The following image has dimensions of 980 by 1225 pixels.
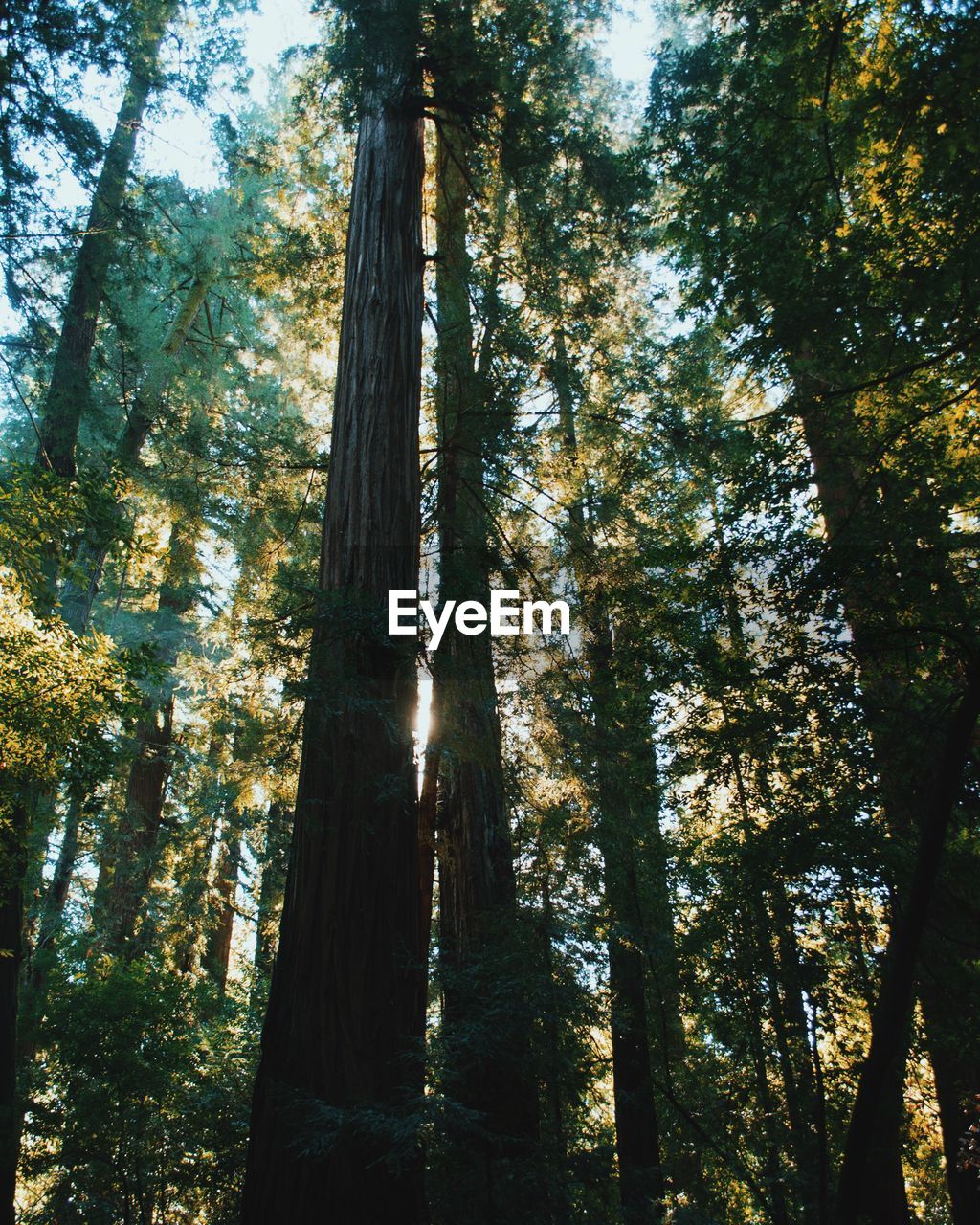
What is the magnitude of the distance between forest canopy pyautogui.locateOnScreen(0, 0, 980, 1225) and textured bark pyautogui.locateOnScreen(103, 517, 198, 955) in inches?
90.2

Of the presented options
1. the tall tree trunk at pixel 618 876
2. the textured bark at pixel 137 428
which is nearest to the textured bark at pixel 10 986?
the textured bark at pixel 137 428

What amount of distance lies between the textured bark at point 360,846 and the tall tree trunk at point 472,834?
0.40 meters

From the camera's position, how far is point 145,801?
12039 millimetres

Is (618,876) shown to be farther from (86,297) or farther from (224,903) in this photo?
(224,903)

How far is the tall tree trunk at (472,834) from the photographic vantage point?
11.2ft

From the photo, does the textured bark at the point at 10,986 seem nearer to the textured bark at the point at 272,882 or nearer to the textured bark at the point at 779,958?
the textured bark at the point at 272,882

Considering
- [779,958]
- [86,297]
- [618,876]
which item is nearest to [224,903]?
[618,876]

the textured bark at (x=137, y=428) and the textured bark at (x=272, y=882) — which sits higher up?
the textured bark at (x=137, y=428)

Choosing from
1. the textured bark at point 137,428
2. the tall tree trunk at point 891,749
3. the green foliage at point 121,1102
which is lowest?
the green foliage at point 121,1102

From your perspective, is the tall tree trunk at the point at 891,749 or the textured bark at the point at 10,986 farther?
the textured bark at the point at 10,986

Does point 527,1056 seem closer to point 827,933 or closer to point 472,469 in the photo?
point 827,933

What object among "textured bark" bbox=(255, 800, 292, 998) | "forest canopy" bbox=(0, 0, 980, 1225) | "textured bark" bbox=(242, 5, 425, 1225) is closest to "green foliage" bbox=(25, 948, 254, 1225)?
"forest canopy" bbox=(0, 0, 980, 1225)

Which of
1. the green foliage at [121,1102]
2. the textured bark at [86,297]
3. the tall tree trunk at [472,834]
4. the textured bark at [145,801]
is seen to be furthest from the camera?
the textured bark at [145,801]

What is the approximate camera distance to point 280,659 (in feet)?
14.9
